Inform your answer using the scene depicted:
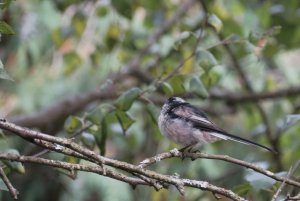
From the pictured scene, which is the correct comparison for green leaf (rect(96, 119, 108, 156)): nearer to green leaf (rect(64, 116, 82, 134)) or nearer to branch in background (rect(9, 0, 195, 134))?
green leaf (rect(64, 116, 82, 134))

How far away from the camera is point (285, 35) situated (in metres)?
4.59

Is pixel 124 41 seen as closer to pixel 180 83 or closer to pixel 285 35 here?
pixel 285 35

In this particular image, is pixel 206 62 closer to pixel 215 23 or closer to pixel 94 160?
pixel 215 23

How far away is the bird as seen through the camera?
2926mm

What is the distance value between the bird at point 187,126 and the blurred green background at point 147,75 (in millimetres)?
90

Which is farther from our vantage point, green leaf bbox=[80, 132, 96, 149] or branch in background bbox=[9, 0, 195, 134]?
branch in background bbox=[9, 0, 195, 134]

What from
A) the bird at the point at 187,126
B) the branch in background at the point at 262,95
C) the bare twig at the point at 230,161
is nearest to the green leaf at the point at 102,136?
the bird at the point at 187,126

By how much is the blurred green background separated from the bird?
90mm

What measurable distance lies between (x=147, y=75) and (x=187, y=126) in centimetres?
199

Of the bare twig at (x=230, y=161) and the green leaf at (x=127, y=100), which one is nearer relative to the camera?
the bare twig at (x=230, y=161)

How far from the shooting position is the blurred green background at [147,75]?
121 inches

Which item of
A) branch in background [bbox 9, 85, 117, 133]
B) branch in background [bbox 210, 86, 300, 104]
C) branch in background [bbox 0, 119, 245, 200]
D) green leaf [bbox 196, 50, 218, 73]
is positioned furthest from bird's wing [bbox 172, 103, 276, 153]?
branch in background [bbox 210, 86, 300, 104]

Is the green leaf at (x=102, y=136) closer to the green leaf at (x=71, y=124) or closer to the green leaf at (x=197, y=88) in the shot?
the green leaf at (x=71, y=124)

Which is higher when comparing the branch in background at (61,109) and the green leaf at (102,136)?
the green leaf at (102,136)
